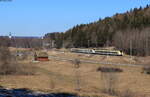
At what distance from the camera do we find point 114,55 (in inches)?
4424

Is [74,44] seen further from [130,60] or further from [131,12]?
[130,60]

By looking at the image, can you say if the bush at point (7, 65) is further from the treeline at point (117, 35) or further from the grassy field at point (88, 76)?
the treeline at point (117, 35)

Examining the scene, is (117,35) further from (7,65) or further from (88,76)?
(7,65)

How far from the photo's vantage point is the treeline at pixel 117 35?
125m

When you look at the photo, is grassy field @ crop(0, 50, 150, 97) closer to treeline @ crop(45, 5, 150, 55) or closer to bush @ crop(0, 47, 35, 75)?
bush @ crop(0, 47, 35, 75)

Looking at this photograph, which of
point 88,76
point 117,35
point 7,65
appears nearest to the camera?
point 7,65

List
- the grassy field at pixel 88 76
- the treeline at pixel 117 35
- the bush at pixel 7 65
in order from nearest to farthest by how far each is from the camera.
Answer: the grassy field at pixel 88 76 → the bush at pixel 7 65 → the treeline at pixel 117 35

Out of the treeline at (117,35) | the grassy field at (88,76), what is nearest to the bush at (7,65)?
the grassy field at (88,76)

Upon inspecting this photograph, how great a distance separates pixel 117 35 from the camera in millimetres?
136625

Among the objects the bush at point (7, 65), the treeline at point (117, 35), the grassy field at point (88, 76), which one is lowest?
the grassy field at point (88, 76)

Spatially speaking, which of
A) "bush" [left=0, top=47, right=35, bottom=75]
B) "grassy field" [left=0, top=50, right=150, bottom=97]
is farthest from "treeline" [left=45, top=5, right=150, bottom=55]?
"bush" [left=0, top=47, right=35, bottom=75]

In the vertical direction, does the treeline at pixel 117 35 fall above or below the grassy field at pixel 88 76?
above

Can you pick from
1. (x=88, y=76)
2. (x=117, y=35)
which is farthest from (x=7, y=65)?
(x=117, y=35)

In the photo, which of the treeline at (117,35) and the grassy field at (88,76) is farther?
the treeline at (117,35)
